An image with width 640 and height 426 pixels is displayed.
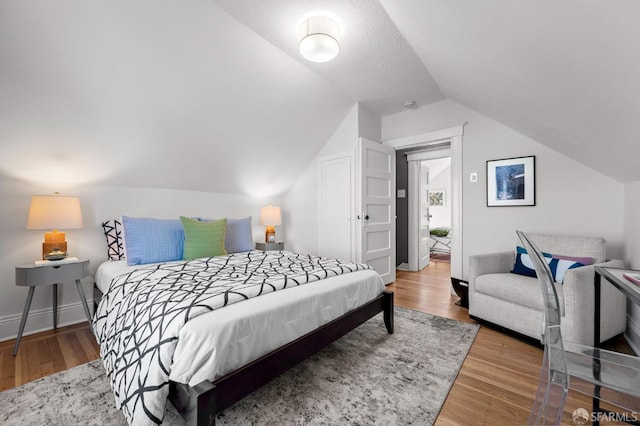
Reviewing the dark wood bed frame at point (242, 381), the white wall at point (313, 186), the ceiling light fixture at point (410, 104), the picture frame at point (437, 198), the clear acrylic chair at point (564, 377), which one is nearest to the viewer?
Answer: the clear acrylic chair at point (564, 377)

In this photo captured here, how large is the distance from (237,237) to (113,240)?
1202mm

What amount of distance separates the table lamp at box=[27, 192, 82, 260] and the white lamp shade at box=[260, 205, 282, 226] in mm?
2117

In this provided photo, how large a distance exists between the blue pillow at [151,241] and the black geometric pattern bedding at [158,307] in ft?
1.18

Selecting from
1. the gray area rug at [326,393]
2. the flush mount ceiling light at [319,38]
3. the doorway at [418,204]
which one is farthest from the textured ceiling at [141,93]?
the doorway at [418,204]

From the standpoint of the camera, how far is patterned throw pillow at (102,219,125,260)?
2.71 m

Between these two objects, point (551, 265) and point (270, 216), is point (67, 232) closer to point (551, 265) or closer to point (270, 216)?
point (270, 216)

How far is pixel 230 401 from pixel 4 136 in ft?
8.64

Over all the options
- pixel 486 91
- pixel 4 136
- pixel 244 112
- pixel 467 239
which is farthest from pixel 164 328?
pixel 467 239

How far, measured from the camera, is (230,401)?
48.4 inches

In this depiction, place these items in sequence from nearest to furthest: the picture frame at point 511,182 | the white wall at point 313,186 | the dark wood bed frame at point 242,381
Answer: the dark wood bed frame at point 242,381, the picture frame at point 511,182, the white wall at point 313,186

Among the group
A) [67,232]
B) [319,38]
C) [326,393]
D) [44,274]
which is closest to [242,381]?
[326,393]

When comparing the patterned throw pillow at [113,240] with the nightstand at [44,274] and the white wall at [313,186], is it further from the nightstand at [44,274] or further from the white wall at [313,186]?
the white wall at [313,186]

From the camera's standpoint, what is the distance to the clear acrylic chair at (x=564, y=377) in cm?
93

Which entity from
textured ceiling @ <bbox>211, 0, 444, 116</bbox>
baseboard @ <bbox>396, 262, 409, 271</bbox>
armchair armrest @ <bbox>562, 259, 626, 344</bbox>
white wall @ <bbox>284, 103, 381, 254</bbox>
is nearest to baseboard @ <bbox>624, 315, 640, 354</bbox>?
armchair armrest @ <bbox>562, 259, 626, 344</bbox>
